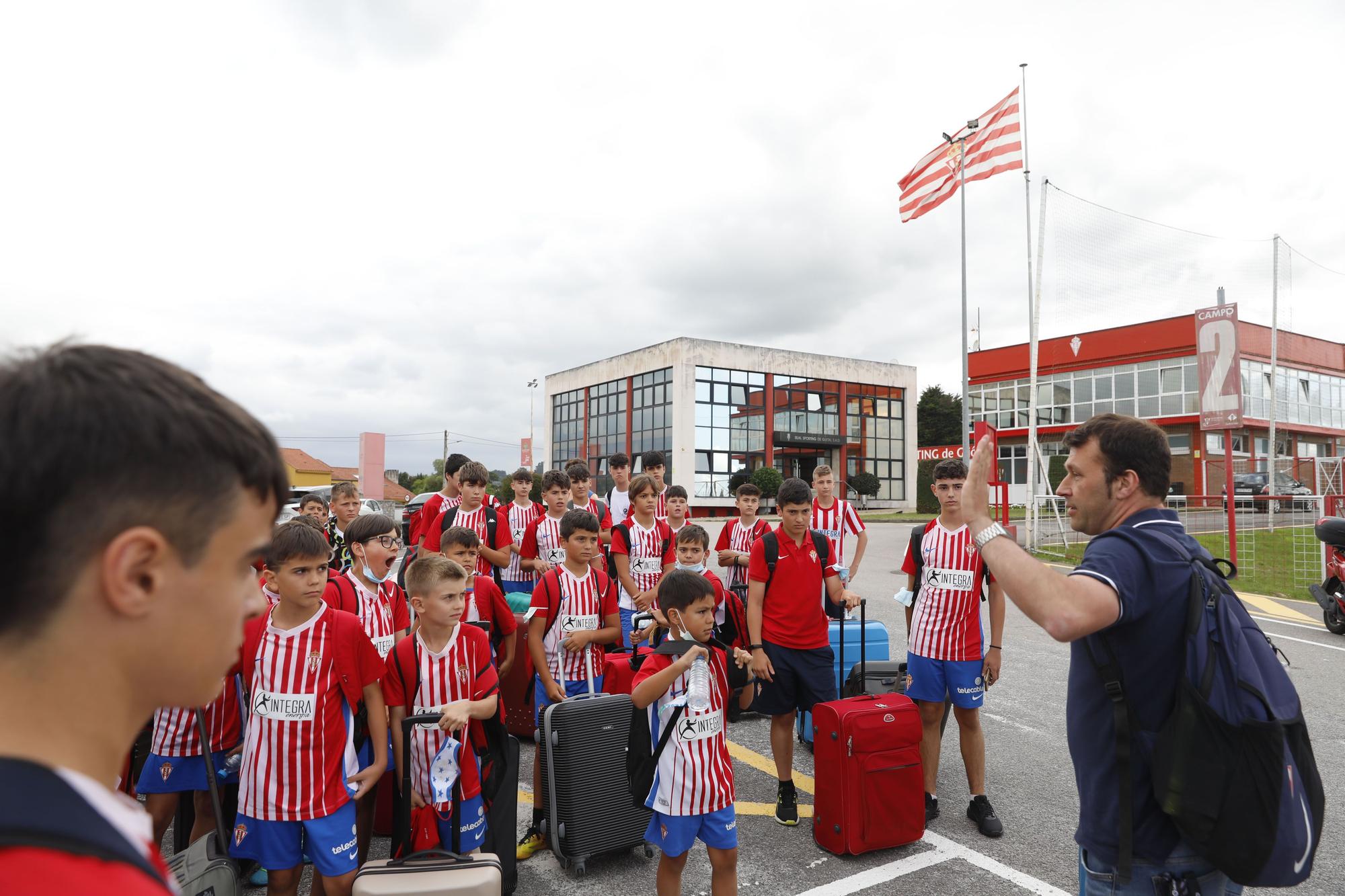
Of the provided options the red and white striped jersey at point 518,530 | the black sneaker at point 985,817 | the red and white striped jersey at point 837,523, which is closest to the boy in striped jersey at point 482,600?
the red and white striped jersey at point 518,530

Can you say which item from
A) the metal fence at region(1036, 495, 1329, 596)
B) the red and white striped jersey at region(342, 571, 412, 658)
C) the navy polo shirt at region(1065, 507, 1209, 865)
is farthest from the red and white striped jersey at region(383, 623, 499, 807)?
the metal fence at region(1036, 495, 1329, 596)

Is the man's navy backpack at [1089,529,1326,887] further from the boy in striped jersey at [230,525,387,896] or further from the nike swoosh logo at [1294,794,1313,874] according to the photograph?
the boy in striped jersey at [230,525,387,896]

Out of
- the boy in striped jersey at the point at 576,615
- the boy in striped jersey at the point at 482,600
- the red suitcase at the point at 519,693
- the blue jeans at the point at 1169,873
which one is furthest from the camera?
the red suitcase at the point at 519,693

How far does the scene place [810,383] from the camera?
41125 millimetres

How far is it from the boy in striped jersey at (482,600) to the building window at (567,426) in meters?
38.4

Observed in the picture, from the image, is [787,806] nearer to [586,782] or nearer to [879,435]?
[586,782]

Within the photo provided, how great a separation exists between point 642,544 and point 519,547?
1.25 metres

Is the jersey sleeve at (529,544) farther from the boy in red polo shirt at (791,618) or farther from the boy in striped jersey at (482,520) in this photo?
the boy in red polo shirt at (791,618)

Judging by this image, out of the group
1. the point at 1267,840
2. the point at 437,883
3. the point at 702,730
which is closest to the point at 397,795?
the point at 437,883

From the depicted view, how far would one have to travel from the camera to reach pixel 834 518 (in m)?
7.51

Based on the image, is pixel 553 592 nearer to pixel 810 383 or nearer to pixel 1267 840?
pixel 1267 840

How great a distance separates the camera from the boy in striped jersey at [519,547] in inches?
247

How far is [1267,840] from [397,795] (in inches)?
125

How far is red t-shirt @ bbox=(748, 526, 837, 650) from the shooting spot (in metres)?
4.73
